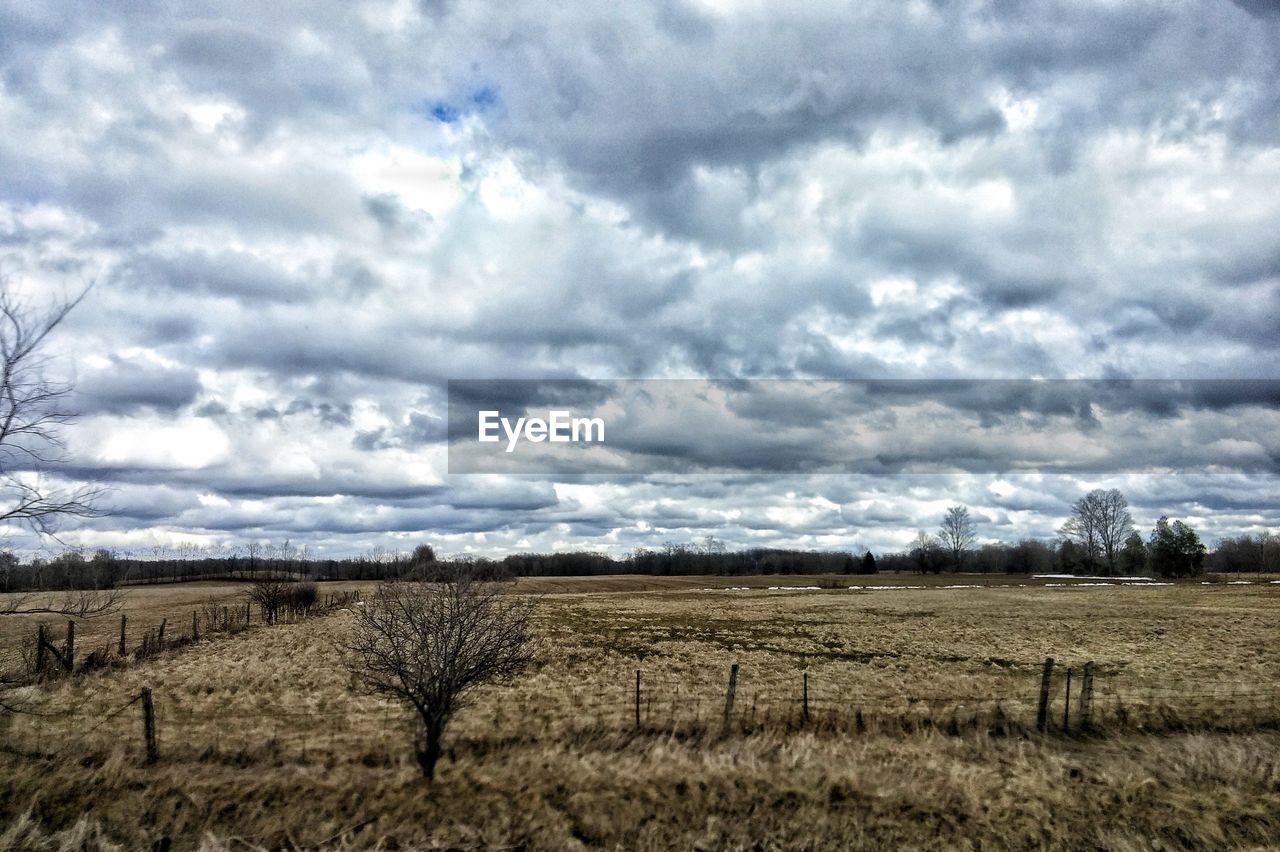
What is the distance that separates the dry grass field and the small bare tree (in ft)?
3.44

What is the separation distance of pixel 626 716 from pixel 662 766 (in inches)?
249

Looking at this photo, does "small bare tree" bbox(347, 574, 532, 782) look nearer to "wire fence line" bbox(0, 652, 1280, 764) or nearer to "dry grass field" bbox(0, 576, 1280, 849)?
"dry grass field" bbox(0, 576, 1280, 849)

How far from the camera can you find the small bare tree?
44.6 ft

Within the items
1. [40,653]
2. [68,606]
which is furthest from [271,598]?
[68,606]

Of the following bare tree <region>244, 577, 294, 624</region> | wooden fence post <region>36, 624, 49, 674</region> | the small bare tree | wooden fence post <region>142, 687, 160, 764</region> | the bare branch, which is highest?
the bare branch

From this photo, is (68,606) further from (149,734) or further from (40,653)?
(40,653)

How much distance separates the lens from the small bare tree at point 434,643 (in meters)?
13.6

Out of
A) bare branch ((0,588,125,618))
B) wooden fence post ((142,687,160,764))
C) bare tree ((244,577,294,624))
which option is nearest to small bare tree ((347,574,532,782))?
wooden fence post ((142,687,160,764))

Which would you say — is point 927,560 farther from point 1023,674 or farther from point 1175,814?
point 1175,814

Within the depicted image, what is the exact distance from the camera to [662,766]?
39.8 ft

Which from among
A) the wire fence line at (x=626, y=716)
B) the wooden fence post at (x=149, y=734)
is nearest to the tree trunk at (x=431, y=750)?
the wire fence line at (x=626, y=716)

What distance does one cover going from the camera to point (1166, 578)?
124m

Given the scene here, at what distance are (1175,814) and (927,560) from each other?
164558 mm

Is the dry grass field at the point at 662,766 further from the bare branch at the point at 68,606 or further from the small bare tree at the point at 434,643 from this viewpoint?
the bare branch at the point at 68,606
